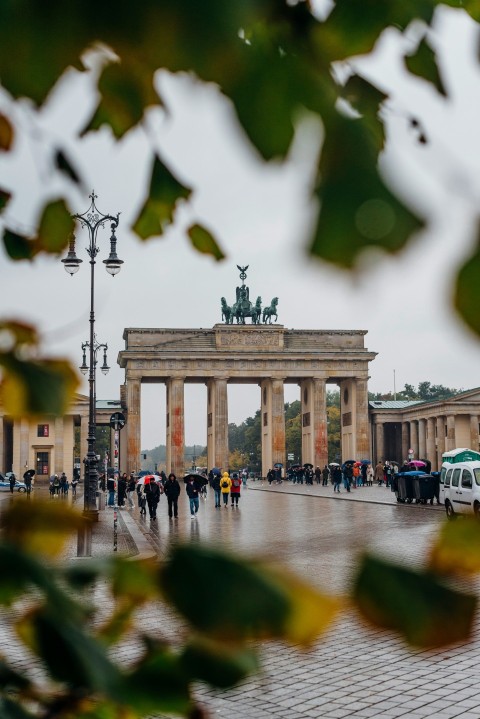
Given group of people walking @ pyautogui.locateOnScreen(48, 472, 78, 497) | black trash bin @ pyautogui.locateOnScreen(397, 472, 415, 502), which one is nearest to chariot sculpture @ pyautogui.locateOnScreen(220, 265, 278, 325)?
black trash bin @ pyautogui.locateOnScreen(397, 472, 415, 502)

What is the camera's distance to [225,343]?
290 feet

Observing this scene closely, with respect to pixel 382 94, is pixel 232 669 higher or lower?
lower

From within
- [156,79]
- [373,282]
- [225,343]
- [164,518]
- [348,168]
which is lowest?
[164,518]

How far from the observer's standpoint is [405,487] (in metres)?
36.6

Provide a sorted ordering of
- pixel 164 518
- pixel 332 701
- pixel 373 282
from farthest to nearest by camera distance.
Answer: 1. pixel 164 518
2. pixel 332 701
3. pixel 373 282

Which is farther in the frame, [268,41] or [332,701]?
[332,701]

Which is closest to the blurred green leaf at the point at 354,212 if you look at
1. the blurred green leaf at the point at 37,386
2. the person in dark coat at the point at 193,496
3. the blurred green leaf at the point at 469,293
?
the blurred green leaf at the point at 469,293

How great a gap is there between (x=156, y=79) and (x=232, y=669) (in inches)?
22.4

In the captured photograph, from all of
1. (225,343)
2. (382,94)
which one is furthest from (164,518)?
(225,343)

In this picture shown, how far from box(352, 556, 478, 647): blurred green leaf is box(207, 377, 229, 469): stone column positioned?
84.6 meters

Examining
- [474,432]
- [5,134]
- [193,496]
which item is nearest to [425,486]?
[193,496]

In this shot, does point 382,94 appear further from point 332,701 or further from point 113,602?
point 332,701

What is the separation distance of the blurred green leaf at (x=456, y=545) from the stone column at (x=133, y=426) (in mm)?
81713

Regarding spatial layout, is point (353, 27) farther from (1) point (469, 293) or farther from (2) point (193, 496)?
(2) point (193, 496)
